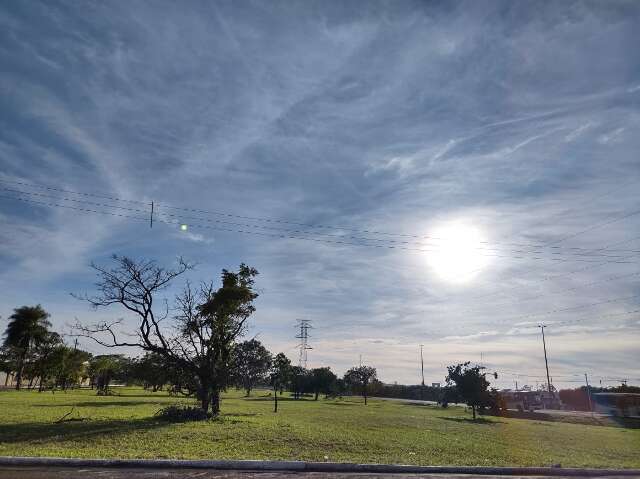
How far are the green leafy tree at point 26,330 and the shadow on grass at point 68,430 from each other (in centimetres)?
6739

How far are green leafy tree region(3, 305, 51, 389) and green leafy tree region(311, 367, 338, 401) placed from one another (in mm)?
49660

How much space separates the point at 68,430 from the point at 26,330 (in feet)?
235

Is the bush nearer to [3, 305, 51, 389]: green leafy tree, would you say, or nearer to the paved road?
the paved road

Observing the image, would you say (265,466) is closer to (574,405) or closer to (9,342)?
(9,342)

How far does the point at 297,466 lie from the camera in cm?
1189

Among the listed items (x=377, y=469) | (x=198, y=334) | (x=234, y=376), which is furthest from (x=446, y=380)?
(x=377, y=469)

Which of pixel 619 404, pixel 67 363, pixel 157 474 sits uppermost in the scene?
pixel 67 363

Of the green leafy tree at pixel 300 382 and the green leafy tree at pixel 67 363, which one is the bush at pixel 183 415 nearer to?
the green leafy tree at pixel 67 363

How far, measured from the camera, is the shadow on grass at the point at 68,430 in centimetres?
1523

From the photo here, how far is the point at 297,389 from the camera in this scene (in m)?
88.9

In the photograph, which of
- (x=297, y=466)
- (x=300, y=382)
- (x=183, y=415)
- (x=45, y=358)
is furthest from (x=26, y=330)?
(x=297, y=466)

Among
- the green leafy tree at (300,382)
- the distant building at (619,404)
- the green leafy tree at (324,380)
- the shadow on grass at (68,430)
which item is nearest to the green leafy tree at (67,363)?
the green leafy tree at (300,382)

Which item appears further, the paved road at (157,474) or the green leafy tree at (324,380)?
the green leafy tree at (324,380)

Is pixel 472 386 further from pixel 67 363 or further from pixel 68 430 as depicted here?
pixel 67 363
